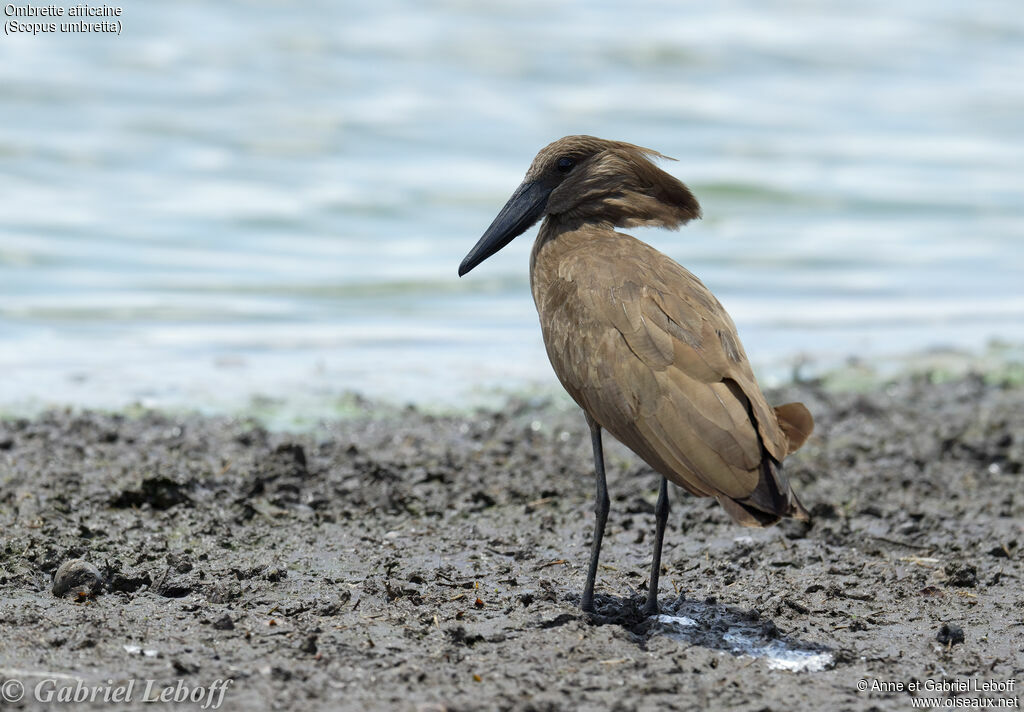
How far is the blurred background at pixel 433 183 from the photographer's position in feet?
29.7

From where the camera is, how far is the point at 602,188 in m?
5.04

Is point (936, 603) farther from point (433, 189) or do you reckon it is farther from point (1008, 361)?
point (433, 189)

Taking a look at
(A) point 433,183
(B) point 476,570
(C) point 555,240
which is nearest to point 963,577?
(B) point 476,570

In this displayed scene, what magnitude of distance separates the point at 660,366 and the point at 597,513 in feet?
2.27

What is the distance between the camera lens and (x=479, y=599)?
4.43 meters

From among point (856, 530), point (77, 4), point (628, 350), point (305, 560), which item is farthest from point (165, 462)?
point (77, 4)

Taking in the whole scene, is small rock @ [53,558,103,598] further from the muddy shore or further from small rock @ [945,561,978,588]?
small rock @ [945,561,978,588]

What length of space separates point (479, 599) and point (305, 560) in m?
0.79

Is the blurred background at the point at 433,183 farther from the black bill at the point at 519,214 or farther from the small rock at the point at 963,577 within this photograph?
the small rock at the point at 963,577
